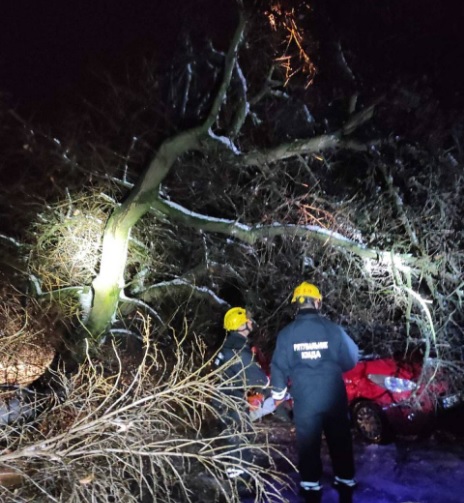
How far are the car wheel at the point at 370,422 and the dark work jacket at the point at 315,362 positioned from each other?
2.49 meters

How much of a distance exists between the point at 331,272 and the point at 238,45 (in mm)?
3731

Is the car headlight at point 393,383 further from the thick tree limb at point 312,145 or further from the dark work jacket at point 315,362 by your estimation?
the thick tree limb at point 312,145

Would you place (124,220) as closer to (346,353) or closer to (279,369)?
(279,369)

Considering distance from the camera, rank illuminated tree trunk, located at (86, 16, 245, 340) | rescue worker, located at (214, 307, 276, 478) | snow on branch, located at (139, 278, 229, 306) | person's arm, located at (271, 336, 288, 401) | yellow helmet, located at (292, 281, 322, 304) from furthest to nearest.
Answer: snow on branch, located at (139, 278, 229, 306) < illuminated tree trunk, located at (86, 16, 245, 340) < rescue worker, located at (214, 307, 276, 478) < yellow helmet, located at (292, 281, 322, 304) < person's arm, located at (271, 336, 288, 401)

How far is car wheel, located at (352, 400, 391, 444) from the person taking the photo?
6.80 meters

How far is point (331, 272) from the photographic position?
8211 mm

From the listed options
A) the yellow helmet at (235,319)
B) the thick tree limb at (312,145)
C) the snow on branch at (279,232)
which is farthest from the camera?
the thick tree limb at (312,145)

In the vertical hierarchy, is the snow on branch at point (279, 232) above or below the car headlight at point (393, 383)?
above

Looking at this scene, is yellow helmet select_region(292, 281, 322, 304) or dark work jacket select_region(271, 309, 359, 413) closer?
dark work jacket select_region(271, 309, 359, 413)

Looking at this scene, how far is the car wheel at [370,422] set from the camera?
6.80 meters

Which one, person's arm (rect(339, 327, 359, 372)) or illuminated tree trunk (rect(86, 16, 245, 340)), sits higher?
illuminated tree trunk (rect(86, 16, 245, 340))

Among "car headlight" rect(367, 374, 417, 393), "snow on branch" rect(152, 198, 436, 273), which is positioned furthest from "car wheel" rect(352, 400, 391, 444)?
"snow on branch" rect(152, 198, 436, 273)

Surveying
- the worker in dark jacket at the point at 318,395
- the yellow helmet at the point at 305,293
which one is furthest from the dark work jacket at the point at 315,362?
the yellow helmet at the point at 305,293

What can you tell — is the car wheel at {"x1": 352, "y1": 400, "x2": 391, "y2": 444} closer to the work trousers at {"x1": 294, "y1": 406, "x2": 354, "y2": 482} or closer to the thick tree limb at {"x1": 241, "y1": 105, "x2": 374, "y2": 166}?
the work trousers at {"x1": 294, "y1": 406, "x2": 354, "y2": 482}
